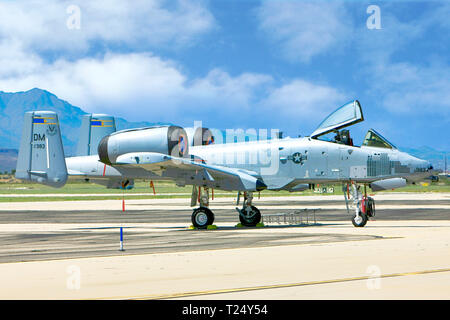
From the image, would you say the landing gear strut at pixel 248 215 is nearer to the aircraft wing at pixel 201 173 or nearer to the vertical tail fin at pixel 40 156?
the aircraft wing at pixel 201 173

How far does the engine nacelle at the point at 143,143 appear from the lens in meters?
23.4

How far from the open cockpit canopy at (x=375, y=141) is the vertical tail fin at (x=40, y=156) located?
546 inches

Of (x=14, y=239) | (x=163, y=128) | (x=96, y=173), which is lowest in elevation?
(x=14, y=239)

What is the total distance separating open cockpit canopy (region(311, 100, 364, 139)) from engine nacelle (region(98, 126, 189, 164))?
6.00 metres

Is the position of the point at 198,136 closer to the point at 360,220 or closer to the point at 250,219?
the point at 250,219

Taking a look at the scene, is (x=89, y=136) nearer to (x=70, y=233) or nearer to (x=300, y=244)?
→ (x=70, y=233)

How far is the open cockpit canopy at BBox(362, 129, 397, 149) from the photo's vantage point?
954 inches

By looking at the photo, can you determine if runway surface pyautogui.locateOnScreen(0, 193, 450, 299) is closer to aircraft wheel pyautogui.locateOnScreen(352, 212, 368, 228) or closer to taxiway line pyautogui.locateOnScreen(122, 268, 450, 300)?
taxiway line pyautogui.locateOnScreen(122, 268, 450, 300)

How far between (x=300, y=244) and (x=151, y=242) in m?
4.88

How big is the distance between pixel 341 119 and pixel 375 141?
1971 millimetres

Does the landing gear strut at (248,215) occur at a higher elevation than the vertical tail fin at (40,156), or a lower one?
lower

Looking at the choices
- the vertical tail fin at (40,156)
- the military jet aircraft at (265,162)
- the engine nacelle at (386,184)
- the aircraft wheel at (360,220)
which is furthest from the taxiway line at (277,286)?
the vertical tail fin at (40,156)
